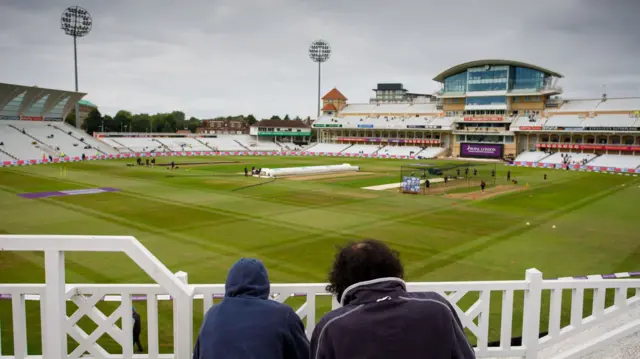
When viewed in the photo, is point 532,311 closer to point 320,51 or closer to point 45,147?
point 45,147

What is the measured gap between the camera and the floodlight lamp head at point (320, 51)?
114562mm

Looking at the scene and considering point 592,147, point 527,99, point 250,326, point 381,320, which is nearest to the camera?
point 381,320

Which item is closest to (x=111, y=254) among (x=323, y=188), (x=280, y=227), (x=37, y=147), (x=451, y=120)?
(x=280, y=227)

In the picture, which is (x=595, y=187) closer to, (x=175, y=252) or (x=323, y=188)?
(x=323, y=188)

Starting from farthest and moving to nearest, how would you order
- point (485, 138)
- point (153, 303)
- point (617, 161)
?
point (485, 138) → point (617, 161) → point (153, 303)

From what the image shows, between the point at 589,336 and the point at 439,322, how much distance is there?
19.6 feet

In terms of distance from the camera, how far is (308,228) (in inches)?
936

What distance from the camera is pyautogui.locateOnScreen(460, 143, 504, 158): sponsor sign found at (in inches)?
3403

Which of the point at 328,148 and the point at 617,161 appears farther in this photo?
the point at 328,148

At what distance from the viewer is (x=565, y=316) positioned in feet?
41.7

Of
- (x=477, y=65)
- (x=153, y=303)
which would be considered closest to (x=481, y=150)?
(x=477, y=65)

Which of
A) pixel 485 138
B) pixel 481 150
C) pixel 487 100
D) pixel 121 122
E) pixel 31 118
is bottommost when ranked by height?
pixel 481 150

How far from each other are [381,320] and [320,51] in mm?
116023

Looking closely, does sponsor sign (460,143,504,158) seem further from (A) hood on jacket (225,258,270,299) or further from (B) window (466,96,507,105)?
(A) hood on jacket (225,258,270,299)
